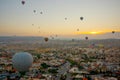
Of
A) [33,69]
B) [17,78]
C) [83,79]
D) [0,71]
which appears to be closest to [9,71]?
[0,71]

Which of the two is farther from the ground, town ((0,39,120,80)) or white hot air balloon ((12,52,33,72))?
white hot air balloon ((12,52,33,72))

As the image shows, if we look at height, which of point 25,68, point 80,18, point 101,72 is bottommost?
point 101,72

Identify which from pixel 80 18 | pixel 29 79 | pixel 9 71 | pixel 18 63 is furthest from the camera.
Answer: pixel 80 18

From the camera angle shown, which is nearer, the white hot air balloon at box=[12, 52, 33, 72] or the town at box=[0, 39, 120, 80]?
the white hot air balloon at box=[12, 52, 33, 72]

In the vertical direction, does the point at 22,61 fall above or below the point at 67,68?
above

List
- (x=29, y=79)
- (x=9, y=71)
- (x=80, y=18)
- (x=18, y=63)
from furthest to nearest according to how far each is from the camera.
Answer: (x=80, y=18) → (x=9, y=71) → (x=29, y=79) → (x=18, y=63)

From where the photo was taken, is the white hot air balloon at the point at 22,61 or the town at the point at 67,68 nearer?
the white hot air balloon at the point at 22,61

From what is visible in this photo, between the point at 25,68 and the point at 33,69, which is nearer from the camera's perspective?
the point at 25,68

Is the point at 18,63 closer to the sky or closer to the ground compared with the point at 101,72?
closer to the sky

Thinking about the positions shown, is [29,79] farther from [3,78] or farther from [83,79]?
[83,79]

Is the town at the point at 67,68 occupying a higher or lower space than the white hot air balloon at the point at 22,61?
lower

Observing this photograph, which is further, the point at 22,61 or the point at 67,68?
the point at 67,68
